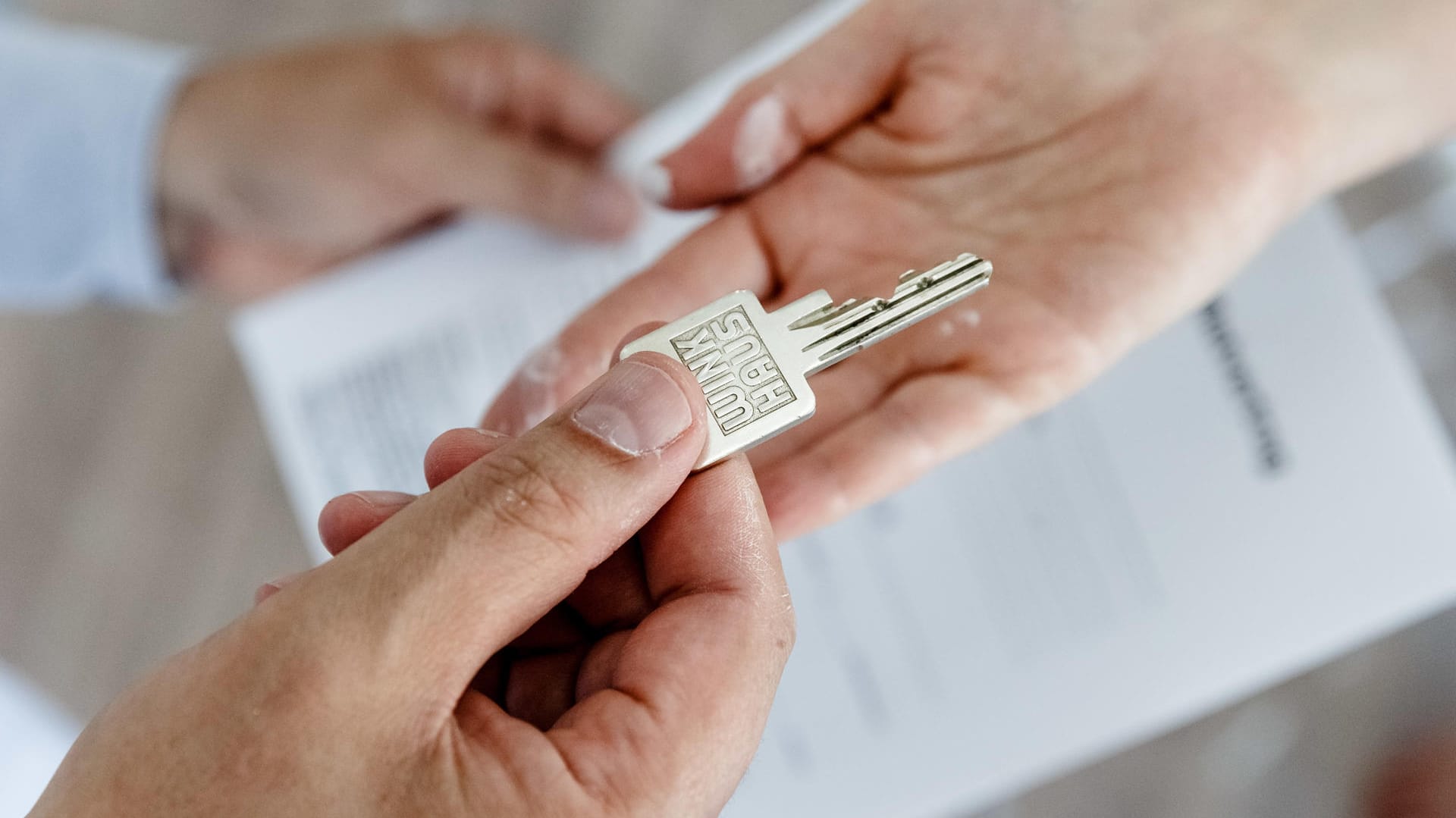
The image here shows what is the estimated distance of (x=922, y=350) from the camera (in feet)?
2.41

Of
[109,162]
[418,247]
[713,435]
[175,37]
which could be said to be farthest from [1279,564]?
[175,37]

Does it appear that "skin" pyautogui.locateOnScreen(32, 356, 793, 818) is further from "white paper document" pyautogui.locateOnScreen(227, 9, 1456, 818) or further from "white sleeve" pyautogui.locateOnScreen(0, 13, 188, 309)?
"white sleeve" pyautogui.locateOnScreen(0, 13, 188, 309)

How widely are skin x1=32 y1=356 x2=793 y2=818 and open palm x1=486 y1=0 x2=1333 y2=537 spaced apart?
0.75 feet

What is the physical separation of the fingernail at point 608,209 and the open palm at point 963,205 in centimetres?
24

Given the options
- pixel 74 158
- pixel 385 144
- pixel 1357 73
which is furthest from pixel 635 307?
pixel 74 158

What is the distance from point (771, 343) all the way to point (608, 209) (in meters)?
0.54

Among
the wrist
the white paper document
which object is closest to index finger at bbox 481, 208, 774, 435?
the white paper document

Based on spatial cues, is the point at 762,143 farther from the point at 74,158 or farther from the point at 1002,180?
the point at 74,158

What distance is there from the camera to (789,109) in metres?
0.76

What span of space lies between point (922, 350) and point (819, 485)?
144 mm

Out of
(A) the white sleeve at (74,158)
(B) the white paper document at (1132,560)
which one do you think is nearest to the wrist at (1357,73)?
(B) the white paper document at (1132,560)

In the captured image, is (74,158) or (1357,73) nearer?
(1357,73)

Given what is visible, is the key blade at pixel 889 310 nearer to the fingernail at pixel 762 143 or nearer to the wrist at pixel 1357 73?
the fingernail at pixel 762 143

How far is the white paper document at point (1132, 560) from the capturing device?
0.87 metres
